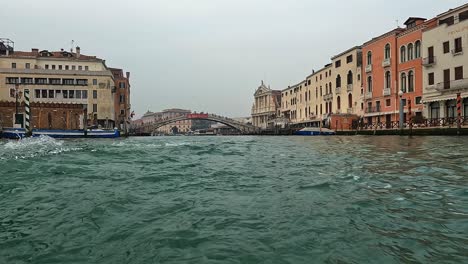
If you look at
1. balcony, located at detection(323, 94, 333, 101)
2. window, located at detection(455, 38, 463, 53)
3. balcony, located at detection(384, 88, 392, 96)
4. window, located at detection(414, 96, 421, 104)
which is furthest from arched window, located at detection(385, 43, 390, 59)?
balcony, located at detection(323, 94, 333, 101)

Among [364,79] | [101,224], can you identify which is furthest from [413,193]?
[364,79]

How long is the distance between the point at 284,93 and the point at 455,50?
166ft

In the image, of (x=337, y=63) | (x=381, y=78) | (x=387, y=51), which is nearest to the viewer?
(x=387, y=51)

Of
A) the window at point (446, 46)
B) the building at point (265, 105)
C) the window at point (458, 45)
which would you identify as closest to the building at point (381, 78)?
the window at point (446, 46)

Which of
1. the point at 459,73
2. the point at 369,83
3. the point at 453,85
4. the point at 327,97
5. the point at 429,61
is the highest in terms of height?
the point at 429,61

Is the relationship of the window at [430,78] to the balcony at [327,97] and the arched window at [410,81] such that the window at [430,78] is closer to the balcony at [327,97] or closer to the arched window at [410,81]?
the arched window at [410,81]

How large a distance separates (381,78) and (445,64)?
34.1ft

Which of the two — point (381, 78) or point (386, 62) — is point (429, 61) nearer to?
point (386, 62)

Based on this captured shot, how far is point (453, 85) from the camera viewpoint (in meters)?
29.2

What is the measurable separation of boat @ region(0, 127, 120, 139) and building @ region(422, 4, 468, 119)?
3097 centimetres

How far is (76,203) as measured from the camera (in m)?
4.63

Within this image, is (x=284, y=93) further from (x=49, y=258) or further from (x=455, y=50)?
(x=49, y=258)

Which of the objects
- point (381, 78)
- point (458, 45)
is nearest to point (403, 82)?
point (381, 78)

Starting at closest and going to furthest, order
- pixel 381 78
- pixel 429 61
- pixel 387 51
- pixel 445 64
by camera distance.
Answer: pixel 445 64, pixel 429 61, pixel 387 51, pixel 381 78
